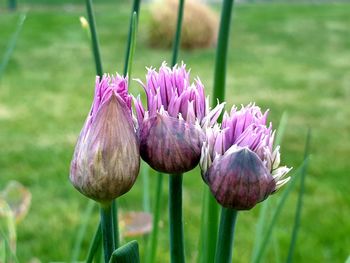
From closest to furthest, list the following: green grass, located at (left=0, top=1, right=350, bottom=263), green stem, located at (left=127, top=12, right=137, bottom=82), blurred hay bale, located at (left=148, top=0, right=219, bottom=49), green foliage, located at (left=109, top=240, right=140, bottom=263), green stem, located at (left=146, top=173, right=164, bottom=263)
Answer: green foliage, located at (left=109, top=240, right=140, bottom=263) → green stem, located at (left=127, top=12, right=137, bottom=82) → green stem, located at (left=146, top=173, right=164, bottom=263) → green grass, located at (left=0, top=1, right=350, bottom=263) → blurred hay bale, located at (left=148, top=0, right=219, bottom=49)

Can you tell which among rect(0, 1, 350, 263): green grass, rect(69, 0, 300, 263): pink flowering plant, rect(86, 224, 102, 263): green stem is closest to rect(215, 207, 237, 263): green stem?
rect(69, 0, 300, 263): pink flowering plant

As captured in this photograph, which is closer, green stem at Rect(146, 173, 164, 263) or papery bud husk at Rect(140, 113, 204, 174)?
papery bud husk at Rect(140, 113, 204, 174)

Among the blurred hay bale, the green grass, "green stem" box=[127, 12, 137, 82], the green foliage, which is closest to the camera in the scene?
the green foliage

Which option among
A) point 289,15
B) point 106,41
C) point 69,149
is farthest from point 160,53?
point 69,149

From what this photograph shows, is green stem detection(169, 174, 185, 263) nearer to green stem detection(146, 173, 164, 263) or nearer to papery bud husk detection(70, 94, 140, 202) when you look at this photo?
papery bud husk detection(70, 94, 140, 202)

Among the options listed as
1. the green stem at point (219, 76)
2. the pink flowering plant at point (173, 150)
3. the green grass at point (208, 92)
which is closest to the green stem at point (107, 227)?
the pink flowering plant at point (173, 150)

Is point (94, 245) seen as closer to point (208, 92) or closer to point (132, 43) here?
point (132, 43)

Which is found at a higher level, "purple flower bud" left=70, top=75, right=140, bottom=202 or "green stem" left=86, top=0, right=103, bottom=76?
"green stem" left=86, top=0, right=103, bottom=76

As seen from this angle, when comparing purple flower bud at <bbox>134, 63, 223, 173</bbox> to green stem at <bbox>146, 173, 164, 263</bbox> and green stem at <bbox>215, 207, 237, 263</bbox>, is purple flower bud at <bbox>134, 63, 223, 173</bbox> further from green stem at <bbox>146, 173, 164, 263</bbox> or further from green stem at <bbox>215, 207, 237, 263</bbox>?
green stem at <bbox>146, 173, 164, 263</bbox>
